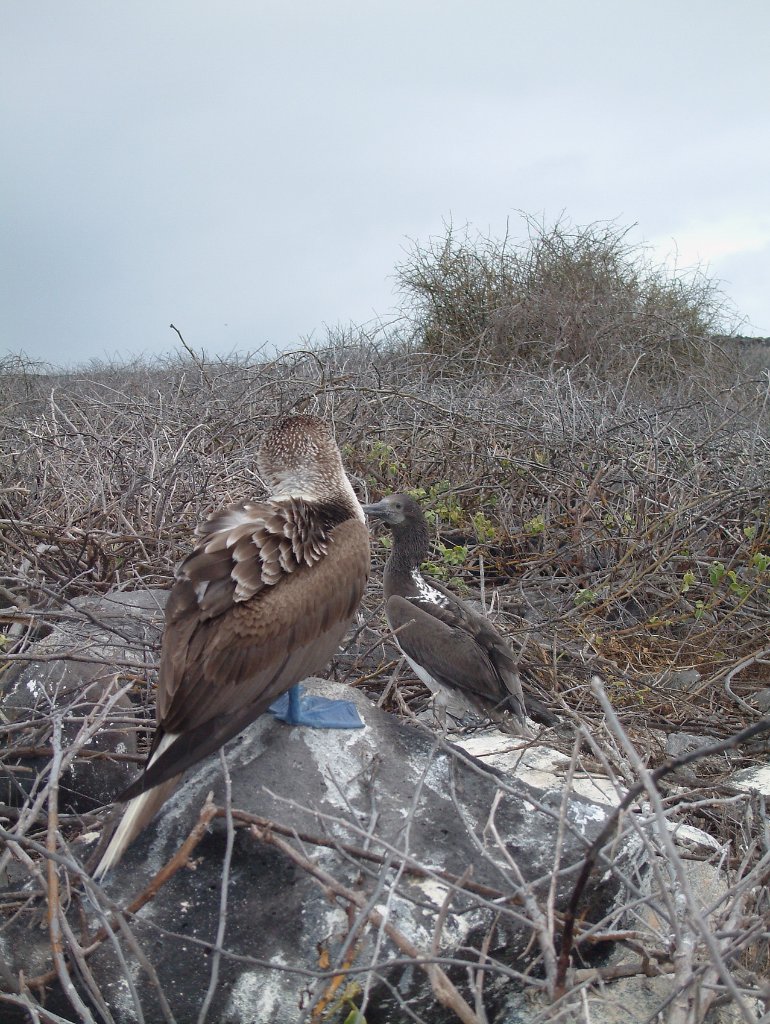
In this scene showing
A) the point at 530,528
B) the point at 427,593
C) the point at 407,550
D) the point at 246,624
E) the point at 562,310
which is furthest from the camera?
the point at 562,310

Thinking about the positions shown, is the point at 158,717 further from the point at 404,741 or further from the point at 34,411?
the point at 34,411

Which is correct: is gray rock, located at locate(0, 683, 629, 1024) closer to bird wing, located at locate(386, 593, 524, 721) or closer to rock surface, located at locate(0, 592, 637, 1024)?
rock surface, located at locate(0, 592, 637, 1024)

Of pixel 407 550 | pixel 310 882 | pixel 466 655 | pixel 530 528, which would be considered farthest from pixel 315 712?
pixel 530 528

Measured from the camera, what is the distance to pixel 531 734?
3.10 meters

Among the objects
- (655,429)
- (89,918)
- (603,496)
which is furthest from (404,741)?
(655,429)

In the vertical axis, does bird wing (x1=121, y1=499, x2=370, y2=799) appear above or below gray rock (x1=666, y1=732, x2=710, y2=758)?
above

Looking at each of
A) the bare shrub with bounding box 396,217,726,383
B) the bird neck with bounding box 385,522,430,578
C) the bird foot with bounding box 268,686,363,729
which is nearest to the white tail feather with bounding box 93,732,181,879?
the bird foot with bounding box 268,686,363,729

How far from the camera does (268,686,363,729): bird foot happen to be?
7.48 ft

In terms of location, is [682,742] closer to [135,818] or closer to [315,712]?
[315,712]

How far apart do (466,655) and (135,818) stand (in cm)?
156

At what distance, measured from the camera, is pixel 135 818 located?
1.80 meters

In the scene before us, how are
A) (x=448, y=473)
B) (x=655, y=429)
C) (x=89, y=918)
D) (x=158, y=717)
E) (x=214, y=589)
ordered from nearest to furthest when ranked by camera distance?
1. (x=89, y=918)
2. (x=158, y=717)
3. (x=214, y=589)
4. (x=655, y=429)
5. (x=448, y=473)

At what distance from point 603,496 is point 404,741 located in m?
2.48

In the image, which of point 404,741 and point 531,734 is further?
point 531,734
